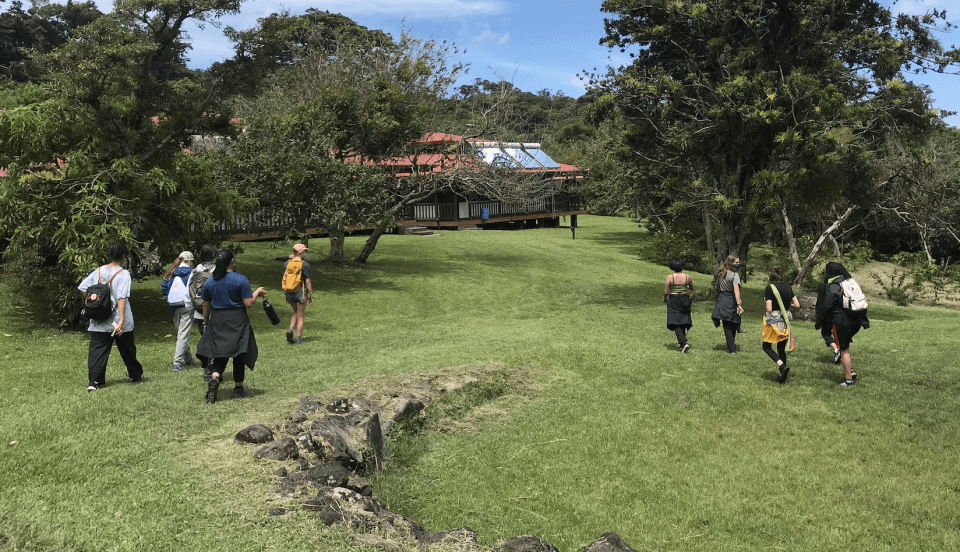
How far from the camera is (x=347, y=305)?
→ 18.1m

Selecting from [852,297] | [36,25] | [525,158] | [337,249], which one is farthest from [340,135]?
[36,25]

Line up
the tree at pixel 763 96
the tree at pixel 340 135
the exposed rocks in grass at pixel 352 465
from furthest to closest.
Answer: the tree at pixel 340 135 < the tree at pixel 763 96 < the exposed rocks in grass at pixel 352 465

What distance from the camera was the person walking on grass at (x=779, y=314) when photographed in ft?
32.0

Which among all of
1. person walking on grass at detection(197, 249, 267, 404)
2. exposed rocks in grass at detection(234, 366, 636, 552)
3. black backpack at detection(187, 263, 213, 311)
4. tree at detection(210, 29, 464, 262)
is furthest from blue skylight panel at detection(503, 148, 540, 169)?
person walking on grass at detection(197, 249, 267, 404)

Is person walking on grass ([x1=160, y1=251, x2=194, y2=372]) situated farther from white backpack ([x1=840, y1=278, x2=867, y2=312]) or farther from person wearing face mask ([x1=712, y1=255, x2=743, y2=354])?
white backpack ([x1=840, y1=278, x2=867, y2=312])

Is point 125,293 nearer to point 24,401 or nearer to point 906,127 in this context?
point 24,401

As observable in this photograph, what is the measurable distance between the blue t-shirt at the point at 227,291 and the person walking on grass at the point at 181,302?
233 cm

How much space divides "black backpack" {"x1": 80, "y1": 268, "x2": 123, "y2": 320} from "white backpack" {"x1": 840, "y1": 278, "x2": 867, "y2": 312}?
9263 millimetres

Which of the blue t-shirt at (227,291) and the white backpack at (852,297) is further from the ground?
the blue t-shirt at (227,291)

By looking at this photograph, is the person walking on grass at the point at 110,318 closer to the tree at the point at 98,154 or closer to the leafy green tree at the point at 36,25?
the tree at the point at 98,154

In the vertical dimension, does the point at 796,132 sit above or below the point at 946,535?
above

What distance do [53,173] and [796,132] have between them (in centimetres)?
1610

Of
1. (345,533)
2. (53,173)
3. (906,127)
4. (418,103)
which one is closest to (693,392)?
(345,533)

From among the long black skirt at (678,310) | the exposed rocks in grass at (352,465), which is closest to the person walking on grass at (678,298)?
the long black skirt at (678,310)
